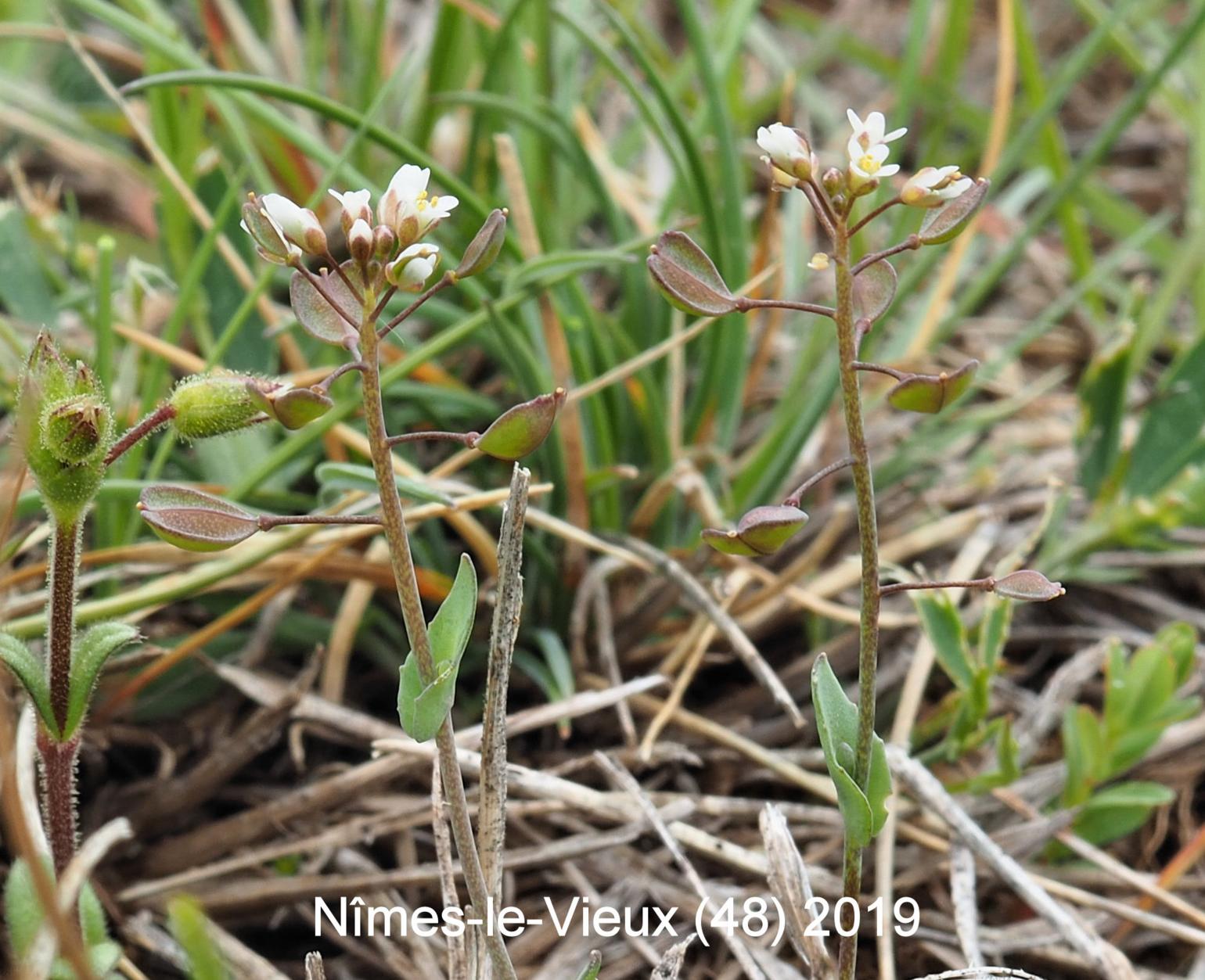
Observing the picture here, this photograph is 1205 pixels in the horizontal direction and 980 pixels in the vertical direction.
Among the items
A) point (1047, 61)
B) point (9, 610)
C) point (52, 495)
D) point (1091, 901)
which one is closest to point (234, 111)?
point (9, 610)

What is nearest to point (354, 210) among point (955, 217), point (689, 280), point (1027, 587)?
point (689, 280)

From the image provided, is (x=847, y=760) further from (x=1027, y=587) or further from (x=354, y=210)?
(x=354, y=210)

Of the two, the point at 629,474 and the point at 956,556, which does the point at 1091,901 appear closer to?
the point at 956,556

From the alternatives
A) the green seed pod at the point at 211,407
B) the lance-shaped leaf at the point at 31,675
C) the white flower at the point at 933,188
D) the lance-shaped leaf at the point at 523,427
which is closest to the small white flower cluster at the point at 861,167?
the white flower at the point at 933,188

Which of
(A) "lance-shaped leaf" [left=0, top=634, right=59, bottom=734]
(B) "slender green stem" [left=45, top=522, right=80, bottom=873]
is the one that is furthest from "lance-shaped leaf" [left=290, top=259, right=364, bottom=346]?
(A) "lance-shaped leaf" [left=0, top=634, right=59, bottom=734]

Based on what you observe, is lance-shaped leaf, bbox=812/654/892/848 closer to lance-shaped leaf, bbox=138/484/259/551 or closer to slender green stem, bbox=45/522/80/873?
lance-shaped leaf, bbox=138/484/259/551

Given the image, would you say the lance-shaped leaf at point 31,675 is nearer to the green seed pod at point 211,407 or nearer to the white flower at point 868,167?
the green seed pod at point 211,407
